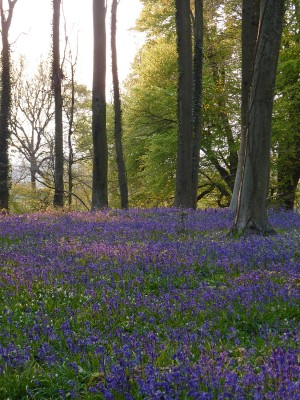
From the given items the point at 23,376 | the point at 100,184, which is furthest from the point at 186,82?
the point at 23,376

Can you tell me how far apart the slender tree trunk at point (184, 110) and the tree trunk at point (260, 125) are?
7.73 m

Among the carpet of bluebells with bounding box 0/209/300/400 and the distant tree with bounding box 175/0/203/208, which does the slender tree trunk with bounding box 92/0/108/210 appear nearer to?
the distant tree with bounding box 175/0/203/208

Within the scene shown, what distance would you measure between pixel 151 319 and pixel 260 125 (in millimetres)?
5925

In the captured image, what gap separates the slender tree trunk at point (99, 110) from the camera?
16.6 meters

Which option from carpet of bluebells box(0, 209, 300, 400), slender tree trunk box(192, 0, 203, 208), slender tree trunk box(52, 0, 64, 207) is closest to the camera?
carpet of bluebells box(0, 209, 300, 400)

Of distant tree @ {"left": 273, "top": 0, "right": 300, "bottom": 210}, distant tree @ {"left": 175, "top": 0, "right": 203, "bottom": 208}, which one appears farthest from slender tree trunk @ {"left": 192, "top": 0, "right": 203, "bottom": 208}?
distant tree @ {"left": 273, "top": 0, "right": 300, "bottom": 210}

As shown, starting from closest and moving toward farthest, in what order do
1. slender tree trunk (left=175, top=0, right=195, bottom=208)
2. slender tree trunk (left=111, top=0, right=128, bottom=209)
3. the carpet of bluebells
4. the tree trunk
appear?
the carpet of bluebells, the tree trunk, slender tree trunk (left=175, top=0, right=195, bottom=208), slender tree trunk (left=111, top=0, right=128, bottom=209)

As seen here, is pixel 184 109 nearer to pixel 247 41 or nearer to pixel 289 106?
pixel 247 41

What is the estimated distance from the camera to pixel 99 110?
16.6 meters

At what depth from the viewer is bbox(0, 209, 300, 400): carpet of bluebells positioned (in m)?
3.08

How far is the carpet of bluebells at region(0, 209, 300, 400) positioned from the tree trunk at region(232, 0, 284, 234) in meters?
0.75

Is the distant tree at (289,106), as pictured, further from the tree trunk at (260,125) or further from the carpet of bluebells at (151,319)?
the carpet of bluebells at (151,319)

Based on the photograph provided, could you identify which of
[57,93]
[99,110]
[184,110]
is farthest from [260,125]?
[57,93]

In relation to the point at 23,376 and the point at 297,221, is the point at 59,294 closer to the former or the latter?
the point at 23,376
